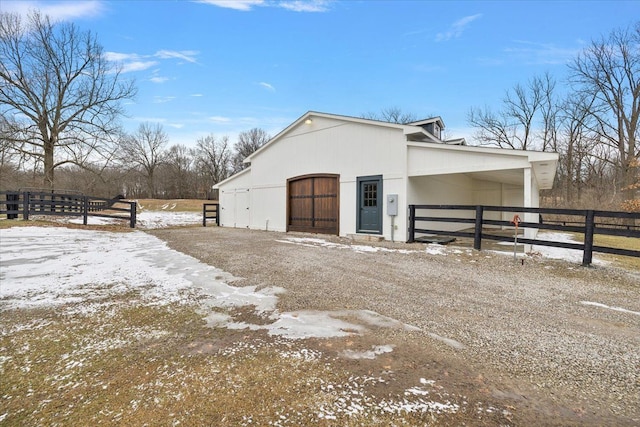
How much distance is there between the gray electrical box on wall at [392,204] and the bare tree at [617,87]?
18746 millimetres

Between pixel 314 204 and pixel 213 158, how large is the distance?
42.0 meters

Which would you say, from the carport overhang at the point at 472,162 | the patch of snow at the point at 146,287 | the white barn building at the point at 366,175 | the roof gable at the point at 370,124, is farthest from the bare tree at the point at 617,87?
the patch of snow at the point at 146,287

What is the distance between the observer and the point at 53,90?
1805 centimetres

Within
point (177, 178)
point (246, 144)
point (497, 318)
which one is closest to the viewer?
point (497, 318)

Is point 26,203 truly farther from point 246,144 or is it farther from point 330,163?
point 246,144

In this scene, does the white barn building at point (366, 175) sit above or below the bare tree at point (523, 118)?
below

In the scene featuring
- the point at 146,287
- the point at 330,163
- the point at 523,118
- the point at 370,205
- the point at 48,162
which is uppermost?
the point at 523,118

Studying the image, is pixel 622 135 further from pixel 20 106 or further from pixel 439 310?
pixel 20 106

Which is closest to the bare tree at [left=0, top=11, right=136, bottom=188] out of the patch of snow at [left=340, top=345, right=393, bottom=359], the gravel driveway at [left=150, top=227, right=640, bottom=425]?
the gravel driveway at [left=150, top=227, right=640, bottom=425]

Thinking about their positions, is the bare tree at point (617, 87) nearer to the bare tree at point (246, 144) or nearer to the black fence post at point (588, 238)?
the black fence post at point (588, 238)

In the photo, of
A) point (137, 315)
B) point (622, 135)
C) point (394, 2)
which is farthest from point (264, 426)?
point (622, 135)

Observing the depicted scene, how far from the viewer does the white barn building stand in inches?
346

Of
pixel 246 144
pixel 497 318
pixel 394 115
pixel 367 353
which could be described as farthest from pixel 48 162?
pixel 394 115

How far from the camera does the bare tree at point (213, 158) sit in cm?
4872
